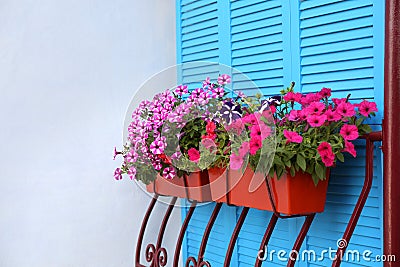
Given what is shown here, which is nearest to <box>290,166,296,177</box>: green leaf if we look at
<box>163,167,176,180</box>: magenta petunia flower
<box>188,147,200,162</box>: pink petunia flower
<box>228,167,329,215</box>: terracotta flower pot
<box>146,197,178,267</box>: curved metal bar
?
<box>228,167,329,215</box>: terracotta flower pot

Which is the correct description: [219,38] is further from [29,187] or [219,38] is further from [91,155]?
[29,187]

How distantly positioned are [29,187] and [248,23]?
98 cm

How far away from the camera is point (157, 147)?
2082 mm

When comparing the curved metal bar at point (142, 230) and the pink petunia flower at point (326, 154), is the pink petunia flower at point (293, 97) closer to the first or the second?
the pink petunia flower at point (326, 154)

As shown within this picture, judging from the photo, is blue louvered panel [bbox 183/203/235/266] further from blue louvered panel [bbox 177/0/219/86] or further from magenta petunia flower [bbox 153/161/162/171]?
blue louvered panel [bbox 177/0/219/86]

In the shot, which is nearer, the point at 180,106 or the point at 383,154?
the point at 383,154

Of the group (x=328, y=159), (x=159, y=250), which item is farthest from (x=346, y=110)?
(x=159, y=250)

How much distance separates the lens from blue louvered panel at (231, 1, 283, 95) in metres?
2.14

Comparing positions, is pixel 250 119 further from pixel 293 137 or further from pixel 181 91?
pixel 181 91

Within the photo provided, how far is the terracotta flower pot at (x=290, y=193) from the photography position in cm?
175

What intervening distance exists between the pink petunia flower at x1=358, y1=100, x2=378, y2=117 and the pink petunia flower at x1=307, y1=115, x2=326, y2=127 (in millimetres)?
110

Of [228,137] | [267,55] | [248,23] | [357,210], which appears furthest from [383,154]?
[248,23]

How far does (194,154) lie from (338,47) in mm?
539

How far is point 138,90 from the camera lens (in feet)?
8.34
